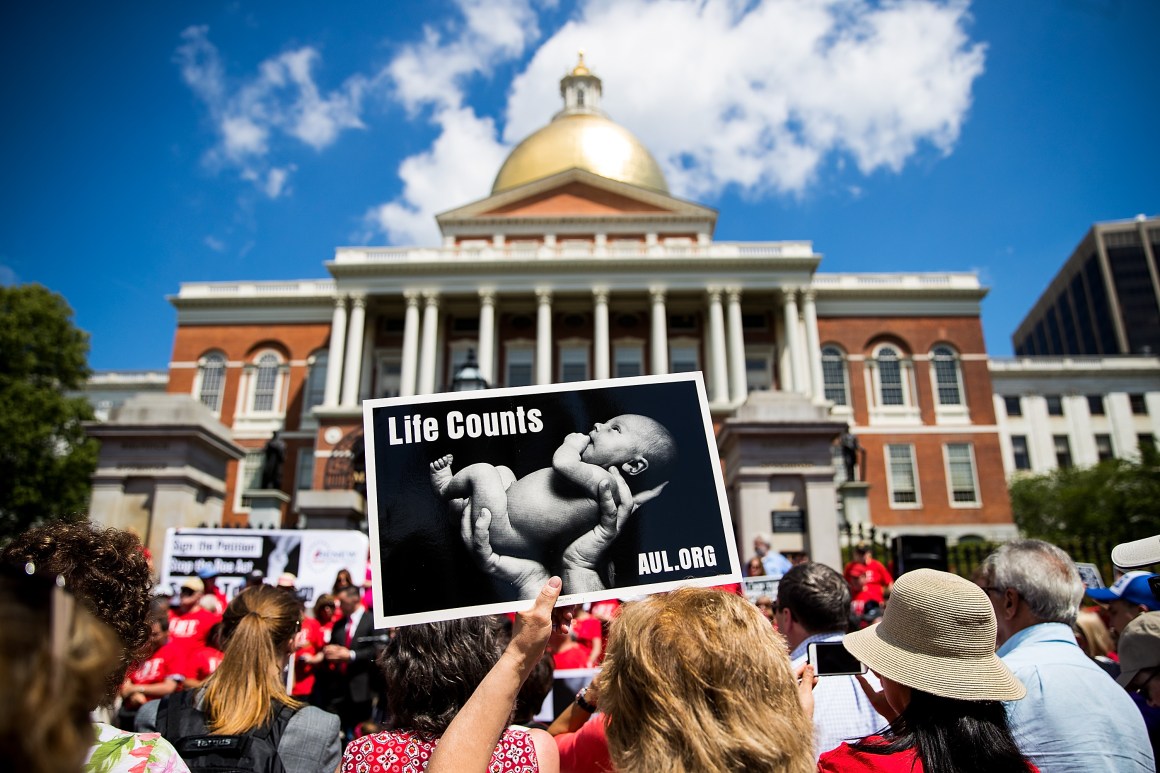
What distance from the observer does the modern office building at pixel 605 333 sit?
131ft

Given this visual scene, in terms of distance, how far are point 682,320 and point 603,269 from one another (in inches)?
231

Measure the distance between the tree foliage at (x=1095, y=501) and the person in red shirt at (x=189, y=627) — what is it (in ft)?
83.9

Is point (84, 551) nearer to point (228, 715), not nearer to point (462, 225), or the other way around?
point (228, 715)

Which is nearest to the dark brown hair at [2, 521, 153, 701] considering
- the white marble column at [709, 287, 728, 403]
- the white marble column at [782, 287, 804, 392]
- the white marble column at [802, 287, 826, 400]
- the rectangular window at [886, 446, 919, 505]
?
the white marble column at [709, 287, 728, 403]

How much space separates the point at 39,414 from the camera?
30.0 m

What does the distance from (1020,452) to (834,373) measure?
27.7 meters

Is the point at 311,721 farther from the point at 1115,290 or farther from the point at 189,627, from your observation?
the point at 1115,290

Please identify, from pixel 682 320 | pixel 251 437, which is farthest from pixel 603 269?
pixel 251 437

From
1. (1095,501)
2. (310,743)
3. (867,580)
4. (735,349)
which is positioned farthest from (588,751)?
(1095,501)

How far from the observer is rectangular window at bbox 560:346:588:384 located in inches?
1660

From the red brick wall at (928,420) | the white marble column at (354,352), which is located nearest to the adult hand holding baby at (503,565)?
the white marble column at (354,352)

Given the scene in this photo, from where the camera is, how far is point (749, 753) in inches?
65.4

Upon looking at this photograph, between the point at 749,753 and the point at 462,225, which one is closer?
the point at 749,753

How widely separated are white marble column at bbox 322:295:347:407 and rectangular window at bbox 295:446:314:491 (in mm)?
3409
